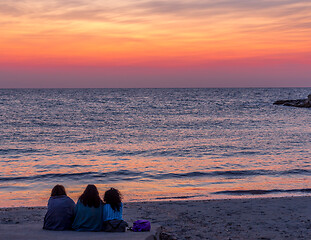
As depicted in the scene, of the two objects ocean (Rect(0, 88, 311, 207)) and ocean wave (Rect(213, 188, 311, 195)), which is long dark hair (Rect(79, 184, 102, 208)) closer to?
ocean (Rect(0, 88, 311, 207))

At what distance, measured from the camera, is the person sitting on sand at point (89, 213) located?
303 inches

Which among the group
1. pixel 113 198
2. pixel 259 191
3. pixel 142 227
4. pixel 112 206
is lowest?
pixel 259 191

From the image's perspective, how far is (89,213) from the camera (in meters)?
7.72

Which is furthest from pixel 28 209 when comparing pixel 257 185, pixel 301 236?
pixel 257 185

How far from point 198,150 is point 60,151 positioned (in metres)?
9.02

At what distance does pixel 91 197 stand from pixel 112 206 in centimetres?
48

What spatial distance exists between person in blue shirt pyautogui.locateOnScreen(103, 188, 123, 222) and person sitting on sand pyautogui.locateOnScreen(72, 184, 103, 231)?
15 cm

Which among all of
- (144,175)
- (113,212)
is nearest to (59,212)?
(113,212)

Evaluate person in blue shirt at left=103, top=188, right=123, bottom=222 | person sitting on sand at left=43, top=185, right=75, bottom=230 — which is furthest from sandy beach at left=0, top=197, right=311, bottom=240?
person in blue shirt at left=103, top=188, right=123, bottom=222

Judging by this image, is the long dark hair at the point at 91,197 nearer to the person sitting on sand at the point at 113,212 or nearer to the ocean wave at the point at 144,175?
the person sitting on sand at the point at 113,212

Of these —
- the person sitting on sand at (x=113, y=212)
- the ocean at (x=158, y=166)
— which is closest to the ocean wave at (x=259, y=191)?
the ocean at (x=158, y=166)

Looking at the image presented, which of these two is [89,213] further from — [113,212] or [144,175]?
[144,175]

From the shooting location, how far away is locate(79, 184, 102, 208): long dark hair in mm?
7641

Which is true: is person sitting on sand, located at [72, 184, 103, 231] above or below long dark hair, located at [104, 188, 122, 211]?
below
